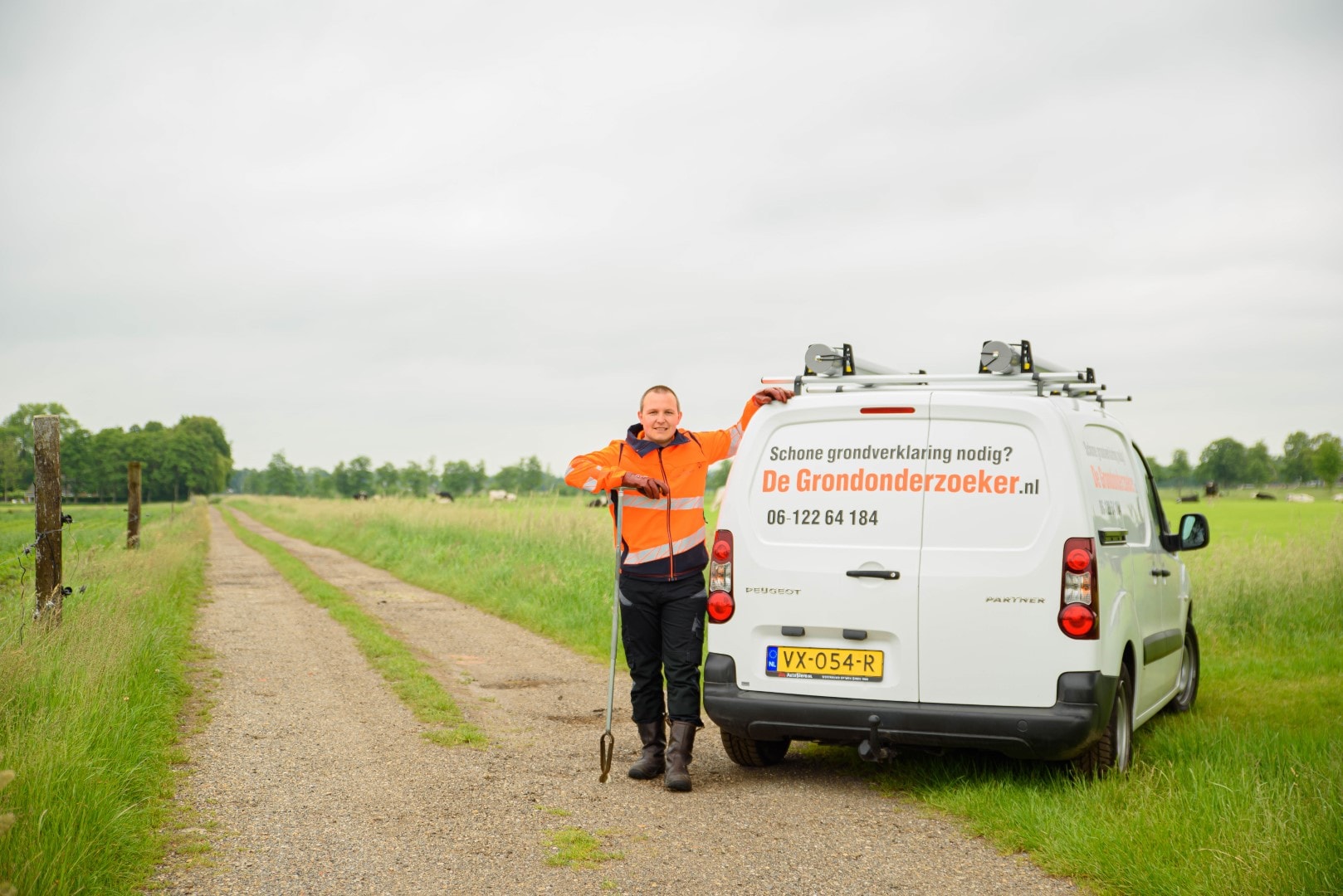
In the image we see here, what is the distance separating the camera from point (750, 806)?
5.69 meters

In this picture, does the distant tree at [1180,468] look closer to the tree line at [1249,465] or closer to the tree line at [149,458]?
the tree line at [1249,465]

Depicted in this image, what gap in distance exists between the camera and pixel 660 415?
20.6ft

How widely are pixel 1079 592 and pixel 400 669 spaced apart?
6.23m

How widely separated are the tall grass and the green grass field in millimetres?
3798

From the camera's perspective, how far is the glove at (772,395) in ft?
20.3

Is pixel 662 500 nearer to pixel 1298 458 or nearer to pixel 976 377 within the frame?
pixel 976 377

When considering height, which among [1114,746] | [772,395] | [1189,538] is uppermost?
[772,395]

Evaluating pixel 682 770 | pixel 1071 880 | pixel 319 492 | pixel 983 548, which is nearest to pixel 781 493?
pixel 983 548

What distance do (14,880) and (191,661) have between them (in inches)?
257

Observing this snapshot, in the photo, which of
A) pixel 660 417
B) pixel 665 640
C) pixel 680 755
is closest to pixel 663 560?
pixel 665 640

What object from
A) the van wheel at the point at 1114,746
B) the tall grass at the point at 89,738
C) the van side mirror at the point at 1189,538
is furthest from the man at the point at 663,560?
the van side mirror at the point at 1189,538

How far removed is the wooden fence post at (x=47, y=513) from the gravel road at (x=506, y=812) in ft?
4.89

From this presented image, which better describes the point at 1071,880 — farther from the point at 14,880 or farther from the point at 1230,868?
the point at 14,880

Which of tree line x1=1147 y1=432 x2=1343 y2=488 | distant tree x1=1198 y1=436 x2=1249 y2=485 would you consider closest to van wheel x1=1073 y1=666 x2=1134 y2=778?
tree line x1=1147 y1=432 x2=1343 y2=488
